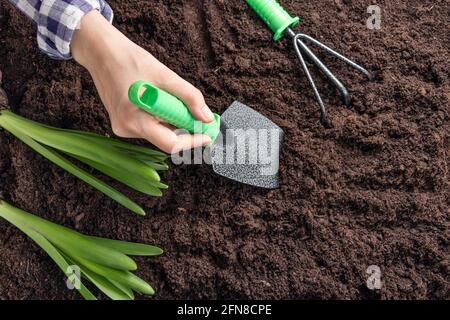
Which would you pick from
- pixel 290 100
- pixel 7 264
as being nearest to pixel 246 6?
pixel 290 100

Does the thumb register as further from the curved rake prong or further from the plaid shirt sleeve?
the curved rake prong

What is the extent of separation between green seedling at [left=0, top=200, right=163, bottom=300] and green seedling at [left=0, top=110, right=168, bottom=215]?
0.11 metres

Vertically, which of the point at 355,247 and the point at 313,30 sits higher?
the point at 313,30

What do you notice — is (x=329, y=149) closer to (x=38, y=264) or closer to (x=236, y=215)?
(x=236, y=215)

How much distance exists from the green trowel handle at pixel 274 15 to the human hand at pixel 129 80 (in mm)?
410

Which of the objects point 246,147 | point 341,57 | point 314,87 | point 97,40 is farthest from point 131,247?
point 341,57

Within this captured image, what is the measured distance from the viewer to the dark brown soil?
1.34m

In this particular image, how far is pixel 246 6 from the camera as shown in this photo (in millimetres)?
1522

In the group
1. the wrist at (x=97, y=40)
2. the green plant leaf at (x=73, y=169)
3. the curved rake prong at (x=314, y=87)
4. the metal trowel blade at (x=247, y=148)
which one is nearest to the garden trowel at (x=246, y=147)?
the metal trowel blade at (x=247, y=148)

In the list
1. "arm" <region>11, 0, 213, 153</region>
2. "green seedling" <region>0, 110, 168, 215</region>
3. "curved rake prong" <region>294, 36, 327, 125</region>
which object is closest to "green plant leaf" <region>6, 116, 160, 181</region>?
"green seedling" <region>0, 110, 168, 215</region>

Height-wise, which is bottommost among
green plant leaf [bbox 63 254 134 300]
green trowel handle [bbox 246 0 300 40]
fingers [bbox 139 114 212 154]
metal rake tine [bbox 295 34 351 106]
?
green plant leaf [bbox 63 254 134 300]

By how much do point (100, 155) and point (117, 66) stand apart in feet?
0.97
